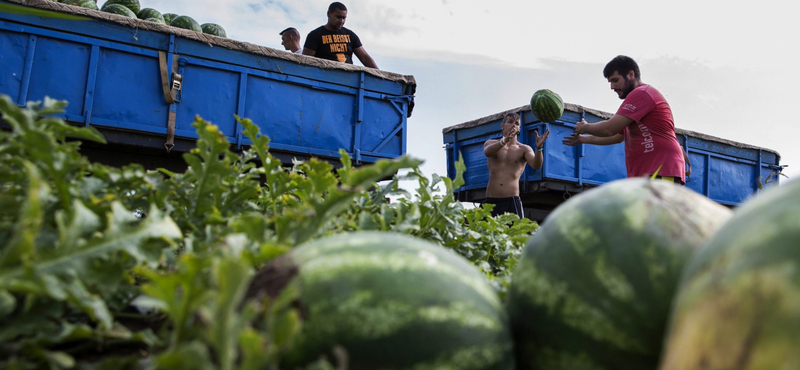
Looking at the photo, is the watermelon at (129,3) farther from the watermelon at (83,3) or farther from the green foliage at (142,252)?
the green foliage at (142,252)

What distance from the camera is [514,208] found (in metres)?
7.96

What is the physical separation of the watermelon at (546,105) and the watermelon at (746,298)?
847 centimetres

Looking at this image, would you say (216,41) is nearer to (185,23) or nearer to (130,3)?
(185,23)

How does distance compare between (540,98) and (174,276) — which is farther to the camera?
(540,98)

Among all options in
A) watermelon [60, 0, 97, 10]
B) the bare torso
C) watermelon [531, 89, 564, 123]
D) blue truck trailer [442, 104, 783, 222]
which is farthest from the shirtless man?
watermelon [60, 0, 97, 10]

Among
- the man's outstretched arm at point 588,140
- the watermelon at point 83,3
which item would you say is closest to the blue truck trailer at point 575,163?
the man's outstretched arm at point 588,140

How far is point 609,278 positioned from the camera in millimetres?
844

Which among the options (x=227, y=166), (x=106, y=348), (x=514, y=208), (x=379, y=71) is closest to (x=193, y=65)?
(x=379, y=71)

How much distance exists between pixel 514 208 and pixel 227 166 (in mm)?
6985

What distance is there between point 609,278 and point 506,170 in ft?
24.7

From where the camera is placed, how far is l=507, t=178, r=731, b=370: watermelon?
2.66ft

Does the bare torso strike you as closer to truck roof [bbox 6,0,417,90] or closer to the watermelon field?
truck roof [bbox 6,0,417,90]

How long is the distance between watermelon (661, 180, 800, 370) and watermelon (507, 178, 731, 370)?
14 centimetres

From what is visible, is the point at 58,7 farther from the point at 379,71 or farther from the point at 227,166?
the point at 227,166
